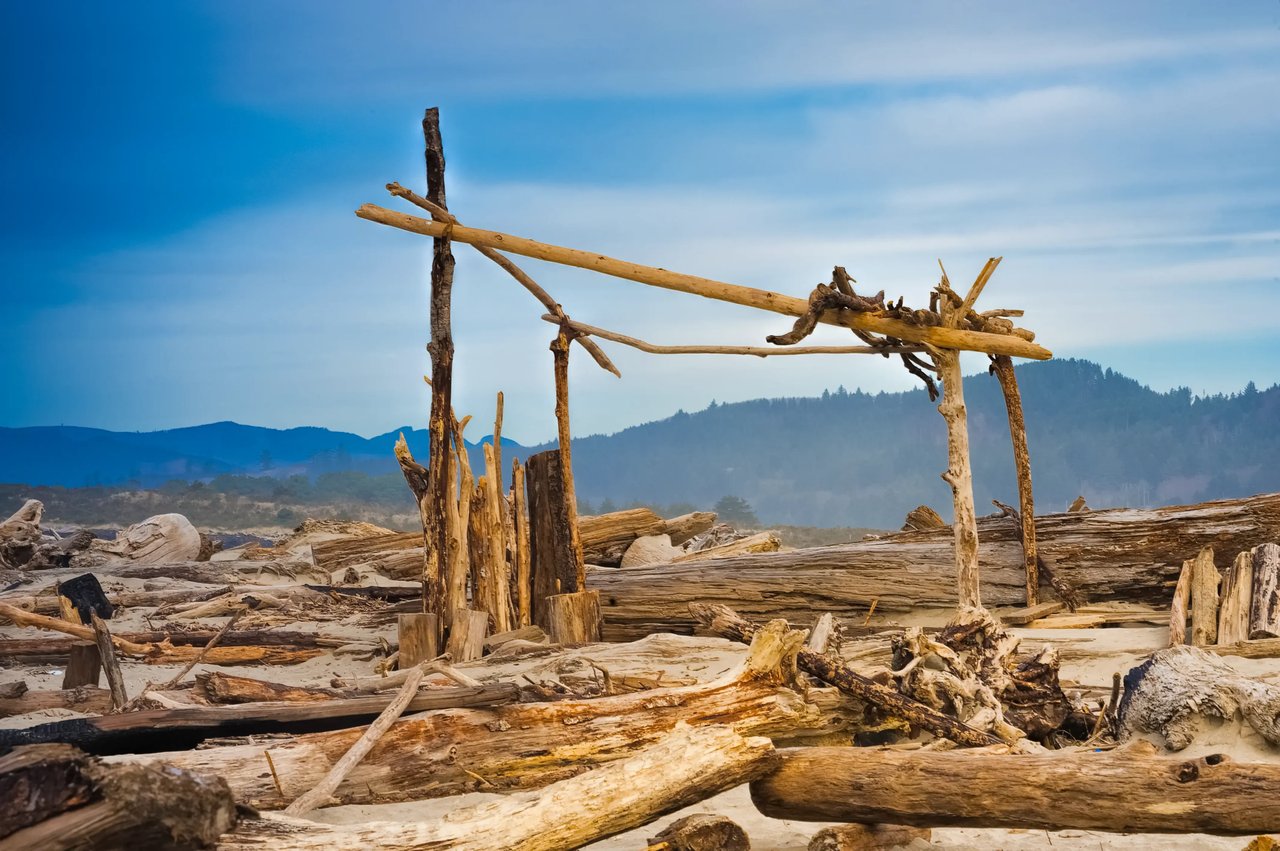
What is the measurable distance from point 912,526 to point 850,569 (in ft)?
6.53

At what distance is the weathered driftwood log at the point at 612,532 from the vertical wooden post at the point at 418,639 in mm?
3707

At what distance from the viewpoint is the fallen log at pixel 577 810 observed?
3.15 m

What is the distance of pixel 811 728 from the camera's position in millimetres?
4934

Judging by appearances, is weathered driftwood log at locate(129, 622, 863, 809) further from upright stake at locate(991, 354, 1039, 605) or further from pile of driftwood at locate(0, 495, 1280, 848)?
upright stake at locate(991, 354, 1039, 605)

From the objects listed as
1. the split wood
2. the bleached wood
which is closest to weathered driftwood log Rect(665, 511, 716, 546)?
the bleached wood

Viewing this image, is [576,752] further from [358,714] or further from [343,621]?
[343,621]

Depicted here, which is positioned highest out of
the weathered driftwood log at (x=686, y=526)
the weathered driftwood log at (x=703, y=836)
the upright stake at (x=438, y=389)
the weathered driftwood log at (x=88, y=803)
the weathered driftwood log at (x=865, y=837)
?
the upright stake at (x=438, y=389)

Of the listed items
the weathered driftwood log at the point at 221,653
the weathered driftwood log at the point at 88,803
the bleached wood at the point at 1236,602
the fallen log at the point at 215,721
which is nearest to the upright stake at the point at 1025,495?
the bleached wood at the point at 1236,602

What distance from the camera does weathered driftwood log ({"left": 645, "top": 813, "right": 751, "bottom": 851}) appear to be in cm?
372

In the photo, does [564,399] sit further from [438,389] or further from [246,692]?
[246,692]

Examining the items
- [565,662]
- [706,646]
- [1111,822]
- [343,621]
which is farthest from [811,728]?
[343,621]

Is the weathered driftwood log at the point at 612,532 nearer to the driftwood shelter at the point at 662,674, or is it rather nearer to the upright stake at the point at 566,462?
the driftwood shelter at the point at 662,674

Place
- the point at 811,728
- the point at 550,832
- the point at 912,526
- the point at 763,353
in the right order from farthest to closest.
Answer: the point at 912,526, the point at 763,353, the point at 811,728, the point at 550,832

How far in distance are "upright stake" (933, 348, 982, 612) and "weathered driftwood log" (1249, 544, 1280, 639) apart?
1804mm
